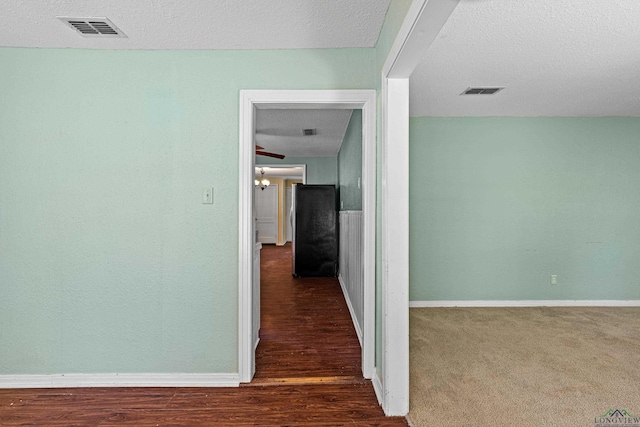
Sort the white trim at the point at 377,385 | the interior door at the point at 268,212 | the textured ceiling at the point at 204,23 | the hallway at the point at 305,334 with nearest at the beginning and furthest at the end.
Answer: the textured ceiling at the point at 204,23 < the white trim at the point at 377,385 < the hallway at the point at 305,334 < the interior door at the point at 268,212

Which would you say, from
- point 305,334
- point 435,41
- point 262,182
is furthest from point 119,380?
point 262,182

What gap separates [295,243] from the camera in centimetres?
582

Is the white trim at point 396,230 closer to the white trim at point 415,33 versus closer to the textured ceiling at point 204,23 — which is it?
the white trim at point 415,33

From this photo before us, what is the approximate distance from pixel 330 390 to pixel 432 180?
8.92ft

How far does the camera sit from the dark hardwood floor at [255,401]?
1959 mm

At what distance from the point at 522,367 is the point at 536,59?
2277 millimetres

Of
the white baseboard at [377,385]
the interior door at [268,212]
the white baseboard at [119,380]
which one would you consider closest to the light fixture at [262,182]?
the interior door at [268,212]

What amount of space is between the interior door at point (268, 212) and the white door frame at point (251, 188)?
865 cm

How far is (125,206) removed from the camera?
2.36m

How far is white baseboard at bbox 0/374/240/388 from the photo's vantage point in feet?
7.58

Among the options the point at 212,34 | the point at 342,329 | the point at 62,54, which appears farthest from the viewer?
the point at 342,329

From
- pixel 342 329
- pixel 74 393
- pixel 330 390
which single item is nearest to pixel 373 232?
pixel 330 390

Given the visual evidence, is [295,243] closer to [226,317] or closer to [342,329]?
[342,329]

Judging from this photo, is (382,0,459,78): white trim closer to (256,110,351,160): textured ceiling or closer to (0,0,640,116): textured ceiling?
(0,0,640,116): textured ceiling
